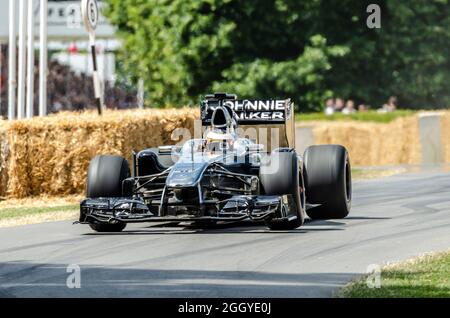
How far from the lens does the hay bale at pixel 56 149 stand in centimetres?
2241

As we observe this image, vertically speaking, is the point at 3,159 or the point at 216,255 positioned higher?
the point at 3,159

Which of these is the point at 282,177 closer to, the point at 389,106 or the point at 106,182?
the point at 106,182

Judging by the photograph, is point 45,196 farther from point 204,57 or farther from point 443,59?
point 443,59

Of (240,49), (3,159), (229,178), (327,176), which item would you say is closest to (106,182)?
(229,178)

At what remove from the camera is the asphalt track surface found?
441 inches

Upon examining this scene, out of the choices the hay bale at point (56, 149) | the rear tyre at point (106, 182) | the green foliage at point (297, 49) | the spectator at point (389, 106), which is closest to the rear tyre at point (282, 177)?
the rear tyre at point (106, 182)

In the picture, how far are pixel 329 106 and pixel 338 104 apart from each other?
47 centimetres

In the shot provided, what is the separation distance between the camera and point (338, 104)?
37.6 meters

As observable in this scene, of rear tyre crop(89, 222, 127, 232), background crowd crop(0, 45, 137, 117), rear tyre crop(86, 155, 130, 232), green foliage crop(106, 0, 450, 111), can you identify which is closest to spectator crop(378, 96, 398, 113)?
green foliage crop(106, 0, 450, 111)

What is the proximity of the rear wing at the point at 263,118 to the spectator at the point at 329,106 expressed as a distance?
1817 centimetres

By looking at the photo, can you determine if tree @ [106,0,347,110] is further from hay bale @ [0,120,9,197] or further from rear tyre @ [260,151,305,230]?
rear tyre @ [260,151,305,230]

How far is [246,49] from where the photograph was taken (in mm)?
38531

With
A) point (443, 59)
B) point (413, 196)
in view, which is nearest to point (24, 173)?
point (413, 196)

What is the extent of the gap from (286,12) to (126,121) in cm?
1509
